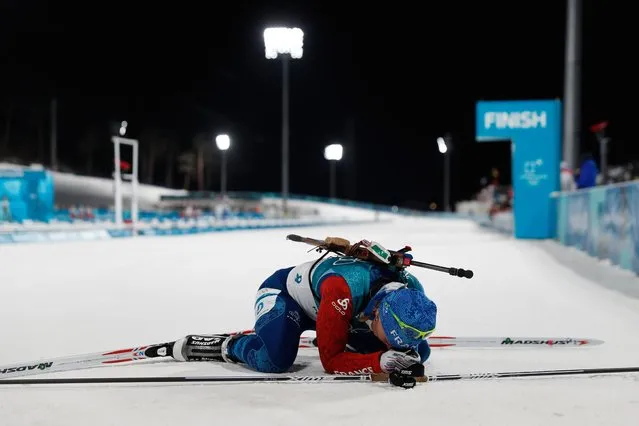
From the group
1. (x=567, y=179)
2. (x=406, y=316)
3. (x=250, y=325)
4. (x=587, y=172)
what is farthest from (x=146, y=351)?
(x=567, y=179)

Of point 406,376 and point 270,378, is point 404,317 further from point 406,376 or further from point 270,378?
point 270,378

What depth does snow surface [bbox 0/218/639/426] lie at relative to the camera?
3.20 metres

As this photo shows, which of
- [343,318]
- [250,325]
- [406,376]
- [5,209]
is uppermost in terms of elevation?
[5,209]

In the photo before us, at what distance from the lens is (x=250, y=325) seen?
5.72 m

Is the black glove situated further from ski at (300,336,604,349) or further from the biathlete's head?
ski at (300,336,604,349)

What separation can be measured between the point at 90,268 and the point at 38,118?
2541 inches

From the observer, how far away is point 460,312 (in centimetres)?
640

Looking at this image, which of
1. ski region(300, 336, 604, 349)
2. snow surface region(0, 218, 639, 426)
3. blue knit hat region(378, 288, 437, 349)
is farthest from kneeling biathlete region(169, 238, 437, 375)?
ski region(300, 336, 604, 349)

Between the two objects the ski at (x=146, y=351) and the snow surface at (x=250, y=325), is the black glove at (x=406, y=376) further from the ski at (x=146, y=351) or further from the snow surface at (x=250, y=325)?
the ski at (x=146, y=351)

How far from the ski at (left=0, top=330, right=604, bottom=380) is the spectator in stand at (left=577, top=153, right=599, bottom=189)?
1107 cm

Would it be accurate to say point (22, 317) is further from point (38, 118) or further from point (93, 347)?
point (38, 118)

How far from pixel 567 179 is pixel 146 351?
48.1 ft

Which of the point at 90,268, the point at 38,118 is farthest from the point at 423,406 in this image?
the point at 38,118

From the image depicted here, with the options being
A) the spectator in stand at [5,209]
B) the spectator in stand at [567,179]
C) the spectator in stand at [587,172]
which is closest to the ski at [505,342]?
the spectator in stand at [587,172]
